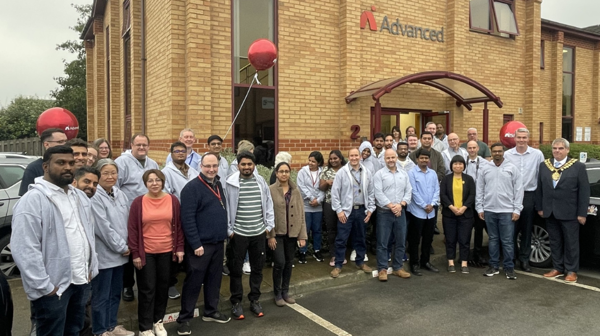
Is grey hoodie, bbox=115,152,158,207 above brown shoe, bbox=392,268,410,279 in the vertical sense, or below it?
above

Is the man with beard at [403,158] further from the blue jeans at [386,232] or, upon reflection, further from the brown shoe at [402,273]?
the brown shoe at [402,273]

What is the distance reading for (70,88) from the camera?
28.9 m

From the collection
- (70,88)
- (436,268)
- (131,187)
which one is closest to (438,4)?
(436,268)

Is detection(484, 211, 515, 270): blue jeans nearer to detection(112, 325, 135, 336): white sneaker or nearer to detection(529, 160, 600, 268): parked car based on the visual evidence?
detection(529, 160, 600, 268): parked car

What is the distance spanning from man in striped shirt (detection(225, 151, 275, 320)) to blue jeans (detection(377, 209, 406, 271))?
6.52 ft

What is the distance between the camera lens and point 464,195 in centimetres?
636

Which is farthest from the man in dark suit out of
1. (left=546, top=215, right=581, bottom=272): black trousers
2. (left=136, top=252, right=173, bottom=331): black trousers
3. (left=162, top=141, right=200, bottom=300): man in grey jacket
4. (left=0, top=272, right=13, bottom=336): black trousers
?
(left=0, top=272, right=13, bottom=336): black trousers

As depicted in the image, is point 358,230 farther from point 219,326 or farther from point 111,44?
point 111,44

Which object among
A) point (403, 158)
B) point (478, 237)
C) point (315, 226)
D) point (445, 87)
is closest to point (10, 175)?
point (315, 226)

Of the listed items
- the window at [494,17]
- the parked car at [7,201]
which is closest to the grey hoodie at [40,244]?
the parked car at [7,201]

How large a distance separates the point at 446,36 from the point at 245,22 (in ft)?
17.9

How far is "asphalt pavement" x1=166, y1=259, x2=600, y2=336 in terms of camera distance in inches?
174

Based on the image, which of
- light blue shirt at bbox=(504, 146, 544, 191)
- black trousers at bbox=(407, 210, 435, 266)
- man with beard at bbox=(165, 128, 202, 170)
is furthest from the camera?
light blue shirt at bbox=(504, 146, 544, 191)

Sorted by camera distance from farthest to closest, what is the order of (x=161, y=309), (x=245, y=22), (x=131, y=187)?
(x=245, y=22) < (x=131, y=187) < (x=161, y=309)
